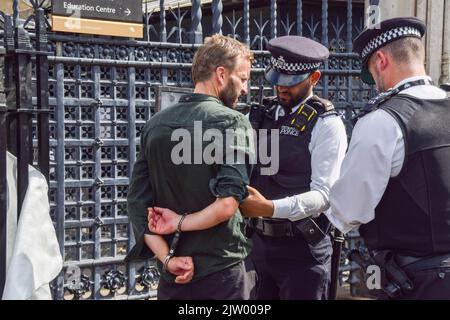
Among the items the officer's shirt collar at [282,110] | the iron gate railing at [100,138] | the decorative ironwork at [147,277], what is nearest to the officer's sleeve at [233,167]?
the officer's shirt collar at [282,110]

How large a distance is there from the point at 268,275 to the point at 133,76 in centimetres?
226

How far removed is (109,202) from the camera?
200 inches

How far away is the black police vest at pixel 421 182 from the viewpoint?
8.64ft

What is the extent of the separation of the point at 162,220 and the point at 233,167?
40 cm

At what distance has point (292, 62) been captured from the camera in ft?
11.9

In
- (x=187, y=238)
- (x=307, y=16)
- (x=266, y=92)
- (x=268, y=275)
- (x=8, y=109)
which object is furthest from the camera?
(x=307, y=16)

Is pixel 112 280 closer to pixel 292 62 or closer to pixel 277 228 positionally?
pixel 277 228

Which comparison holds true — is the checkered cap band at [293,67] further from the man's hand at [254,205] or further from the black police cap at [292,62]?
the man's hand at [254,205]

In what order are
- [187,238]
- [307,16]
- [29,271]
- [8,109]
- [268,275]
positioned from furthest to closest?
[307,16], [268,275], [8,109], [29,271], [187,238]

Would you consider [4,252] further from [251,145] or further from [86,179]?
[86,179]

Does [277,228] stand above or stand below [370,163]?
below

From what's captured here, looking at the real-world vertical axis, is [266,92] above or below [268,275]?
above

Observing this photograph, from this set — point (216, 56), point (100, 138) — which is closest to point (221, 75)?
point (216, 56)
